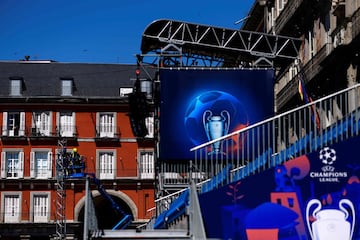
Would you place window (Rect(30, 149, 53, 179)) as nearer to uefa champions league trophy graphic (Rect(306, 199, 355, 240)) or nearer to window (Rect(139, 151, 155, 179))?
window (Rect(139, 151, 155, 179))

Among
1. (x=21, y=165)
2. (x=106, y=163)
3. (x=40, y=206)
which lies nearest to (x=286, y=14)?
(x=106, y=163)

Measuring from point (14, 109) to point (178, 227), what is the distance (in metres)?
50.0

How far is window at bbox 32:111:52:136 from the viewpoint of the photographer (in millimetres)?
67312

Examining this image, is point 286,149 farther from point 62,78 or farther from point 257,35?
point 62,78

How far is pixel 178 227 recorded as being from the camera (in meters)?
20.2

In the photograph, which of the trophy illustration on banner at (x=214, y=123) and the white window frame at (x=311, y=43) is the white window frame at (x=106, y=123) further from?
the trophy illustration on banner at (x=214, y=123)

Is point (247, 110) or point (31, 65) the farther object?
point (31, 65)

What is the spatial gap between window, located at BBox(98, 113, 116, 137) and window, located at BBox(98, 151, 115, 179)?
1.64 m

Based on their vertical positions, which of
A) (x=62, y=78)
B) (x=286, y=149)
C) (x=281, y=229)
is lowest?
(x=281, y=229)

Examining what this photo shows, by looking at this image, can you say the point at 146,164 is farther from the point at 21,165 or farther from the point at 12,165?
the point at 12,165

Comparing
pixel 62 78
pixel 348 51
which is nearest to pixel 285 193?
pixel 348 51

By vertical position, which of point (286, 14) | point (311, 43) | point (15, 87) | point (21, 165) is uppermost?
point (15, 87)

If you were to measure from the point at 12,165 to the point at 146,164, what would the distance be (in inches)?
436

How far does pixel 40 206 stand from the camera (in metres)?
65.8
